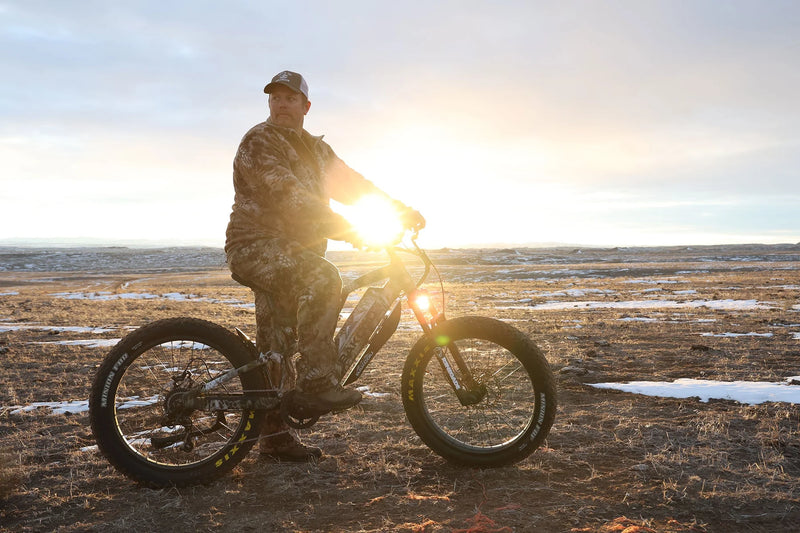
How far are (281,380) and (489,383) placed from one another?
200cm

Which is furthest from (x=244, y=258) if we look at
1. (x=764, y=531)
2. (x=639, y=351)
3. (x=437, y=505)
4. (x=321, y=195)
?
(x=639, y=351)

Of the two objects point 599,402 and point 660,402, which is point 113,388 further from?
point 660,402

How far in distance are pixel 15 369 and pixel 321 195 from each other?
8015 mm

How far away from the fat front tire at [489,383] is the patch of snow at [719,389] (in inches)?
127

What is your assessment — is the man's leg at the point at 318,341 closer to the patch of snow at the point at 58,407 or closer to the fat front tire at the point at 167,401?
the fat front tire at the point at 167,401

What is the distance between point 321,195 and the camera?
16.4ft

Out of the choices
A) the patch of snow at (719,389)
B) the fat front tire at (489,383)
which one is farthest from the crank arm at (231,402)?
the patch of snow at (719,389)

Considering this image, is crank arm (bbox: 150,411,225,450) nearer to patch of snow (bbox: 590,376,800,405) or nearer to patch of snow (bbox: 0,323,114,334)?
patch of snow (bbox: 590,376,800,405)

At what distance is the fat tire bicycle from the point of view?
4281 millimetres

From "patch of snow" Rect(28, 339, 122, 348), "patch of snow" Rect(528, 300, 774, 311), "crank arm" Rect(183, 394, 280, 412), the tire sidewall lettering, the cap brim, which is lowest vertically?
"patch of snow" Rect(28, 339, 122, 348)

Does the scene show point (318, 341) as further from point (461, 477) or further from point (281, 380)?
point (461, 477)

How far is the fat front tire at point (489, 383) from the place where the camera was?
4.44 meters

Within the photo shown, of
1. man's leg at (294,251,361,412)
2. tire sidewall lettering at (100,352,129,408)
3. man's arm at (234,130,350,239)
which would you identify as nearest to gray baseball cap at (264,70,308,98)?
man's arm at (234,130,350,239)

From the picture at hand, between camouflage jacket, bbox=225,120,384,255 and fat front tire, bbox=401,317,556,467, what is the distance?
4.68ft
